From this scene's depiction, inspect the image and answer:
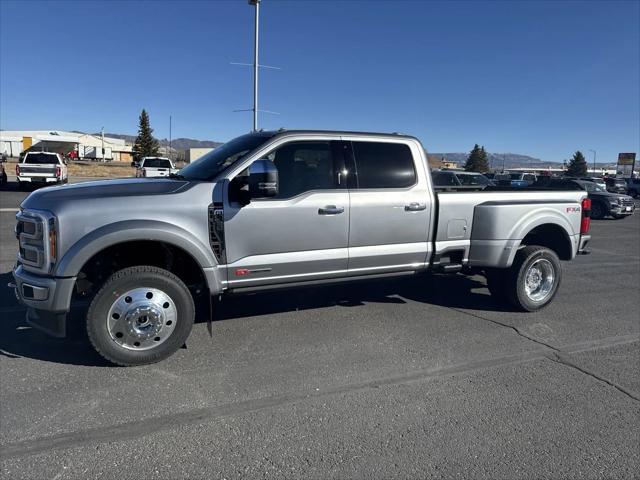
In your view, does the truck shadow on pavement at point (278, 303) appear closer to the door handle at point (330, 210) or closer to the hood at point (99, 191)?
the door handle at point (330, 210)

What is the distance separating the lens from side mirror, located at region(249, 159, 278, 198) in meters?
4.17

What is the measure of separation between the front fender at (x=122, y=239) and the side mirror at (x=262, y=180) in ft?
2.17

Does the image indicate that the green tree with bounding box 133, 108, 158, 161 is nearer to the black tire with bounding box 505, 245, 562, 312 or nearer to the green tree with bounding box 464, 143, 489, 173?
the green tree with bounding box 464, 143, 489, 173

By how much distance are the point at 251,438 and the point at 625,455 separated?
2328 millimetres

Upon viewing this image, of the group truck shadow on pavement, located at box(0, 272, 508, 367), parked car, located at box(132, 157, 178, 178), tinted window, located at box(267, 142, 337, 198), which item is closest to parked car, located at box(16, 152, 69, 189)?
parked car, located at box(132, 157, 178, 178)

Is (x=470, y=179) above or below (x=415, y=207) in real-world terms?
above

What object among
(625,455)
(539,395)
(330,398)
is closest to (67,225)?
(330,398)

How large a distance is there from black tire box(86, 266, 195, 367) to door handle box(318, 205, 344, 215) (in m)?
1.46

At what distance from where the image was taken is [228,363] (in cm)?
420

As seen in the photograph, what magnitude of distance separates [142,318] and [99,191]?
1.12 metres

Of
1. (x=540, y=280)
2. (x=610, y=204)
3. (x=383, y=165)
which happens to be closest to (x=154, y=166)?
(x=610, y=204)

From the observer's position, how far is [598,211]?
67.3 ft

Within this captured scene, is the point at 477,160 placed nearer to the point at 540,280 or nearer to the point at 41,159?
the point at 41,159

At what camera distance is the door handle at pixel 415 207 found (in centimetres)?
516
